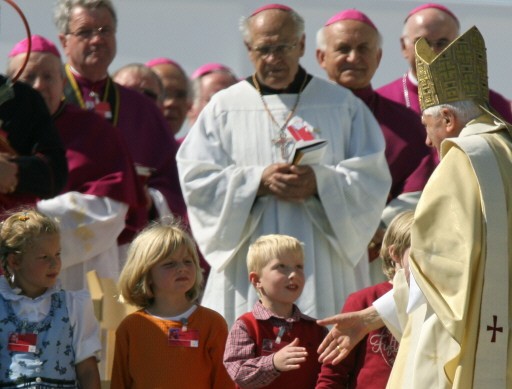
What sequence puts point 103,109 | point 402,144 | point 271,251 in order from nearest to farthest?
point 271,251 < point 402,144 < point 103,109

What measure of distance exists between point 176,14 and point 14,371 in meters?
7.60

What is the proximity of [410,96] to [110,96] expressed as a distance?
188 centimetres

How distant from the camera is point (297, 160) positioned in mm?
8555

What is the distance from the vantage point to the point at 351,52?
9.74m

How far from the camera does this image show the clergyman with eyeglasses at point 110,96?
381 inches

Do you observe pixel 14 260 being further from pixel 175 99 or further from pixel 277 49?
pixel 175 99

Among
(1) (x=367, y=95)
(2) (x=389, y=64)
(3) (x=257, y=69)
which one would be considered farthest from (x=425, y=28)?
(2) (x=389, y=64)

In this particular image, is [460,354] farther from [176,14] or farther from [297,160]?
[176,14]

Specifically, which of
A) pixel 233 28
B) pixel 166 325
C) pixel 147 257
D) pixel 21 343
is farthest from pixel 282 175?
pixel 233 28

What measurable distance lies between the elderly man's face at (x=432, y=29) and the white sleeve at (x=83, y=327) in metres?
3.80

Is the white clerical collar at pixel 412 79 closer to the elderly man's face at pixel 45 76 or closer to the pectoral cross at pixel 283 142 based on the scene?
the pectoral cross at pixel 283 142

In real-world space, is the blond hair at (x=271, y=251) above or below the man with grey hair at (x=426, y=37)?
below

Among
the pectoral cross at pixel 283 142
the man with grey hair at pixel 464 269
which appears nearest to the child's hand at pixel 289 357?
the man with grey hair at pixel 464 269

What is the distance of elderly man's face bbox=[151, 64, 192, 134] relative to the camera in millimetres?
11203
